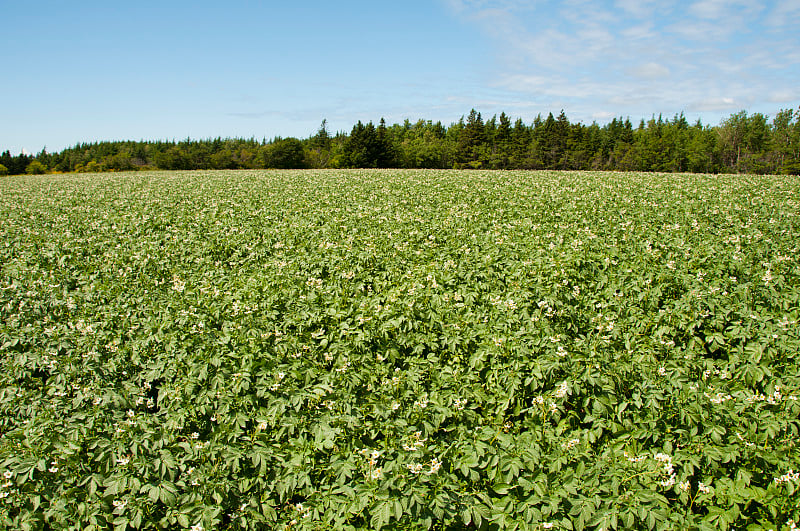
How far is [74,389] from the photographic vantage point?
5027mm

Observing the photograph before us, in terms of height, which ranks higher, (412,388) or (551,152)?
(551,152)

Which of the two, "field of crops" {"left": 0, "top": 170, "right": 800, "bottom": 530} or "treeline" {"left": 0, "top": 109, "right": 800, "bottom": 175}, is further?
"treeline" {"left": 0, "top": 109, "right": 800, "bottom": 175}

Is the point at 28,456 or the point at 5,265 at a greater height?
the point at 5,265

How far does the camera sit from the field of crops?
3188mm

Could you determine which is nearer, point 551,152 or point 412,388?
point 412,388

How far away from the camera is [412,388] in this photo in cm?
452

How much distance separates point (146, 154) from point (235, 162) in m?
46.1

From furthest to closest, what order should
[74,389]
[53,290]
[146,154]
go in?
[146,154] → [53,290] → [74,389]

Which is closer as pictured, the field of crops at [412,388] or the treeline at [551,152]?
the field of crops at [412,388]

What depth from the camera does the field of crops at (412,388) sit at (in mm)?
3188

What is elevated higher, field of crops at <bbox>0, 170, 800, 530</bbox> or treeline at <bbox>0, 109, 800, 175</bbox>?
treeline at <bbox>0, 109, 800, 175</bbox>

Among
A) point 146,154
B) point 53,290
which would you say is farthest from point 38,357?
point 146,154

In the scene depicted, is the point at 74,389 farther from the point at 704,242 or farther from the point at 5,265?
the point at 704,242

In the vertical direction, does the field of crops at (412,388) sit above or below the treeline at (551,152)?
below
